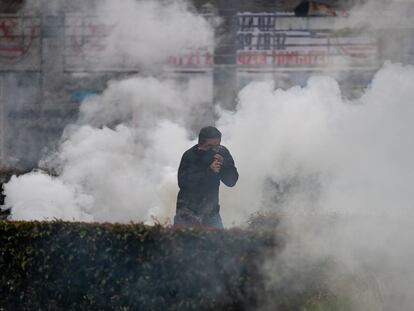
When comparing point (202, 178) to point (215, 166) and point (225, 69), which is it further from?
point (225, 69)

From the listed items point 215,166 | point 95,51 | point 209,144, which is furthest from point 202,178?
point 95,51

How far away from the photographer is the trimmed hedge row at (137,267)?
5.08 m

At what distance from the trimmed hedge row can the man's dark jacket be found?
152cm

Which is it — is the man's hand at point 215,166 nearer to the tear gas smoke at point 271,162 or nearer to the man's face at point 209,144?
the man's face at point 209,144

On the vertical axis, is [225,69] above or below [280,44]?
below

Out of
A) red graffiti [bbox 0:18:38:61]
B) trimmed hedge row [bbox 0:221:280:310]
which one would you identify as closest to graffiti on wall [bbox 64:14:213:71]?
red graffiti [bbox 0:18:38:61]

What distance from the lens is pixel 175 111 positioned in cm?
1182

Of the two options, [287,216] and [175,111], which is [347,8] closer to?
[175,111]

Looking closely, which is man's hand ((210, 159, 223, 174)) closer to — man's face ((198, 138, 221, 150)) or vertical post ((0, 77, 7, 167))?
man's face ((198, 138, 221, 150))

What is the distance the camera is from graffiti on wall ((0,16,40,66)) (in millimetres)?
15120

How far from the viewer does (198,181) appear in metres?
6.62

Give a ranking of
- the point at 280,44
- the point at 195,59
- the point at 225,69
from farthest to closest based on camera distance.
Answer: the point at 280,44 → the point at 225,69 → the point at 195,59

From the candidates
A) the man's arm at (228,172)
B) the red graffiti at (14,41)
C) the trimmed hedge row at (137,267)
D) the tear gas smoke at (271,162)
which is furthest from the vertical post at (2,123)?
the trimmed hedge row at (137,267)

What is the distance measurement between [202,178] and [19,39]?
10.4m
